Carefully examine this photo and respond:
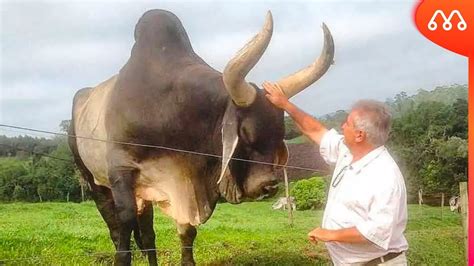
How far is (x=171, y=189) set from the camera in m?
2.76

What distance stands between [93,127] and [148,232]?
39 cm

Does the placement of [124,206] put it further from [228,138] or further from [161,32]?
[161,32]

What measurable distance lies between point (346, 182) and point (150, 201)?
0.88 meters

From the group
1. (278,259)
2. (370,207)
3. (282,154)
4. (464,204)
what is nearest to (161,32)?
(282,154)

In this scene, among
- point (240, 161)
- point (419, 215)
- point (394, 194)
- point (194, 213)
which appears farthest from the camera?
point (419, 215)

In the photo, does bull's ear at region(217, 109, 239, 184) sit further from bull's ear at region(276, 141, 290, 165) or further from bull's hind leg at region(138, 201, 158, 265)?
bull's hind leg at region(138, 201, 158, 265)

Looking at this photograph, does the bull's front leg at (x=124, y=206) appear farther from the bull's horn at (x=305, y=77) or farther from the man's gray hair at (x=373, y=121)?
the man's gray hair at (x=373, y=121)

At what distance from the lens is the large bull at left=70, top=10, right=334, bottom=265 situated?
262 cm

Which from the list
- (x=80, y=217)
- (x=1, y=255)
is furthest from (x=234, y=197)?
(x=1, y=255)

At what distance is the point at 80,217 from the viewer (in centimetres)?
272

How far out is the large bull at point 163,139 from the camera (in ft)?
8.61

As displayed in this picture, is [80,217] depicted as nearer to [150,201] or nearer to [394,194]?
[150,201]

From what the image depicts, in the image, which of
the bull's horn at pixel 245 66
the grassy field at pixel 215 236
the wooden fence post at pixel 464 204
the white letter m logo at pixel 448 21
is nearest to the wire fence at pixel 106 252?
the grassy field at pixel 215 236

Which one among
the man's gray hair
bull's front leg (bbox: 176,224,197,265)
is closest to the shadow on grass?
bull's front leg (bbox: 176,224,197,265)
